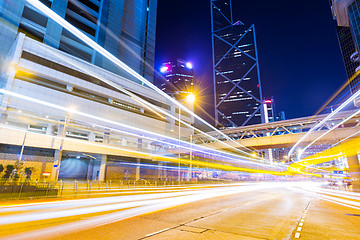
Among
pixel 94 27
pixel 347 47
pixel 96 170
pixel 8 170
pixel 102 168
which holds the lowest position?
pixel 8 170

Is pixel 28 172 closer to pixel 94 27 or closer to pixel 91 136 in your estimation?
pixel 91 136

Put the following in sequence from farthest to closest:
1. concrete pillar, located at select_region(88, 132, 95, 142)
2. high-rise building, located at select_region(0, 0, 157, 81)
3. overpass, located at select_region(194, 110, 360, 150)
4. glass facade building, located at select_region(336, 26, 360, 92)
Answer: glass facade building, located at select_region(336, 26, 360, 92), concrete pillar, located at select_region(88, 132, 95, 142), high-rise building, located at select_region(0, 0, 157, 81), overpass, located at select_region(194, 110, 360, 150)

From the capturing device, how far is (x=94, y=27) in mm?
60344

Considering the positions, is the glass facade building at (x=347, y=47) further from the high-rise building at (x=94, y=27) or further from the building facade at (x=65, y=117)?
the building facade at (x=65, y=117)

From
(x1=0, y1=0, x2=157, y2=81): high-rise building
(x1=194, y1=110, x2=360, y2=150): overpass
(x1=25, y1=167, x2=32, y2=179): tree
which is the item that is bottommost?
(x1=25, y1=167, x2=32, y2=179): tree

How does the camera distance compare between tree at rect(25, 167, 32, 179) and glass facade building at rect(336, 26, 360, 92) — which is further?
glass facade building at rect(336, 26, 360, 92)

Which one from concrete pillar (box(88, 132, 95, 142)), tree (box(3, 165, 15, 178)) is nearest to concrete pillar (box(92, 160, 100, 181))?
concrete pillar (box(88, 132, 95, 142))

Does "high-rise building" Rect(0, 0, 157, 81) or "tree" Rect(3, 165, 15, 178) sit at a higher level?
"high-rise building" Rect(0, 0, 157, 81)

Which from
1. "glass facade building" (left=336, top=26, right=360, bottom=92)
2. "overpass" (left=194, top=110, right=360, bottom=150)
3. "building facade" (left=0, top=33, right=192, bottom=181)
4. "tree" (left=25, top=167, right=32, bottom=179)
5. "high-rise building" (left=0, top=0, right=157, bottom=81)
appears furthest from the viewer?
Answer: "glass facade building" (left=336, top=26, right=360, bottom=92)

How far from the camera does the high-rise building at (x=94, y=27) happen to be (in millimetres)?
40531

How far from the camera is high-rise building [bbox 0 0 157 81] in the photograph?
40.5 m

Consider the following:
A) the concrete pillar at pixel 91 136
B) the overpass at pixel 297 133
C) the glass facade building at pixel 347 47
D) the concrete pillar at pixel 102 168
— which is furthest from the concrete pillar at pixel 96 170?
the glass facade building at pixel 347 47

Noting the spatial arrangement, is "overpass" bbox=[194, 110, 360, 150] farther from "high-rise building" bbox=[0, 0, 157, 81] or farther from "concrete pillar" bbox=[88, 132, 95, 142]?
"high-rise building" bbox=[0, 0, 157, 81]

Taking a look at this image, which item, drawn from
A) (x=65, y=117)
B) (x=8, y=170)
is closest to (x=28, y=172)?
(x=8, y=170)
